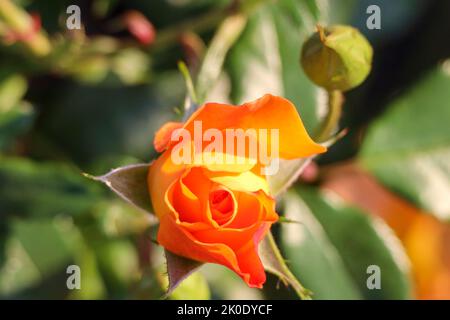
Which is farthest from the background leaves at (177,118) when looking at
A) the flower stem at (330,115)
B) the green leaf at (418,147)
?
the flower stem at (330,115)

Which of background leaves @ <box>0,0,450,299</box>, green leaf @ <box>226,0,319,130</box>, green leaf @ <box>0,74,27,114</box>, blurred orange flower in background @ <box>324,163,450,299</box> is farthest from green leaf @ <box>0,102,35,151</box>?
blurred orange flower in background @ <box>324,163,450,299</box>

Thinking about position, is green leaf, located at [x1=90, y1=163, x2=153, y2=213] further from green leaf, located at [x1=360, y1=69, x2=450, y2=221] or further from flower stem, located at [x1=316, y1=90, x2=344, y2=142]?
green leaf, located at [x1=360, y1=69, x2=450, y2=221]

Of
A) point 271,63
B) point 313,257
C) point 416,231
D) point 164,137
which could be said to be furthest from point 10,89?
point 416,231

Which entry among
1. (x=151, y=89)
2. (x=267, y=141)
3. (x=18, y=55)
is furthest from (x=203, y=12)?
(x=267, y=141)

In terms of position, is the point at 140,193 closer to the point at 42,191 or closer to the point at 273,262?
the point at 273,262

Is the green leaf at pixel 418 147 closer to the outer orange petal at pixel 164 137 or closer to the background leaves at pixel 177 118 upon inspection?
the background leaves at pixel 177 118
